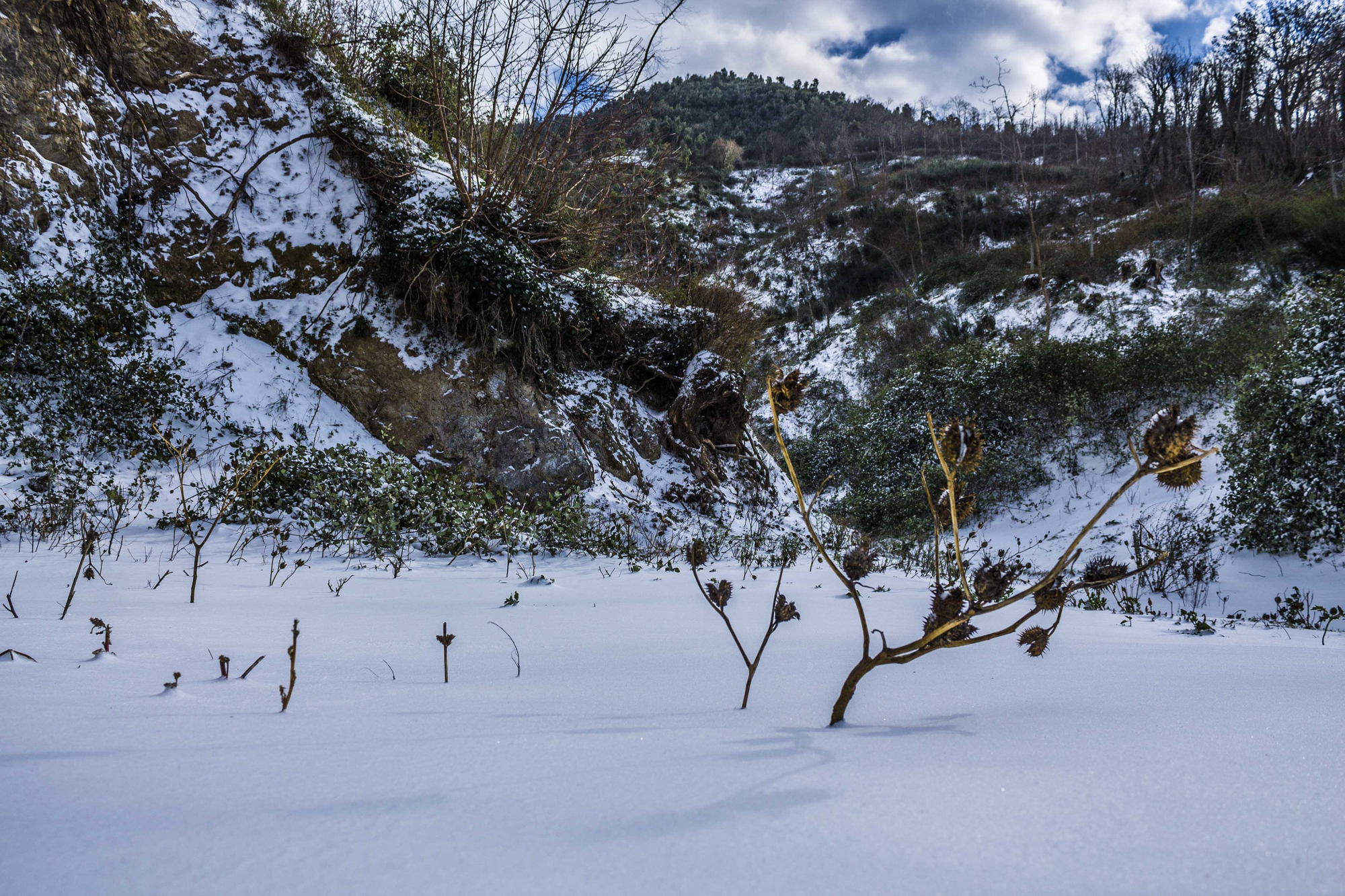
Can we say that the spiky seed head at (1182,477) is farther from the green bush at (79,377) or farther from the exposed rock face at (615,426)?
the green bush at (79,377)

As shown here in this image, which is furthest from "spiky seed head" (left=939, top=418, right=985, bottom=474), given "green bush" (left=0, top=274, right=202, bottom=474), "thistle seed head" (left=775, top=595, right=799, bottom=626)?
"green bush" (left=0, top=274, right=202, bottom=474)

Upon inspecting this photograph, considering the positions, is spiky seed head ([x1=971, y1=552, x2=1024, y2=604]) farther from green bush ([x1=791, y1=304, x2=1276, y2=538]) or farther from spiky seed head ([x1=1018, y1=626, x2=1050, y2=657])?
green bush ([x1=791, y1=304, x2=1276, y2=538])

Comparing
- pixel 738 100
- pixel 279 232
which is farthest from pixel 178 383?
pixel 738 100

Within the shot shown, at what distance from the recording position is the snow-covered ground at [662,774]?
467mm

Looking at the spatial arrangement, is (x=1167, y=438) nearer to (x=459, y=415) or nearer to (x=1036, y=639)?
(x=1036, y=639)

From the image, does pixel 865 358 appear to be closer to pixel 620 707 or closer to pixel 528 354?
pixel 528 354

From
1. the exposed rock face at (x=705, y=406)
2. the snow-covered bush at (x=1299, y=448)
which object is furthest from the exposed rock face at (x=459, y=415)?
the snow-covered bush at (x=1299, y=448)

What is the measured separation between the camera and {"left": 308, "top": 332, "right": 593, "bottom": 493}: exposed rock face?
606 centimetres

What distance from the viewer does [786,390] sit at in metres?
1.15

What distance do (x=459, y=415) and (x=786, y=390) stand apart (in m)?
5.67

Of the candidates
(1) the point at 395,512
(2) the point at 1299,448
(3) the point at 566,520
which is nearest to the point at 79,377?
(1) the point at 395,512

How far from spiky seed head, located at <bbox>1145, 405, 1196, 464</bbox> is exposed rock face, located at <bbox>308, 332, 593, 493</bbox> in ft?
18.9

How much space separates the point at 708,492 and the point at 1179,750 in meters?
6.72

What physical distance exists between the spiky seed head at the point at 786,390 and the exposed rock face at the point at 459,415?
532 centimetres
